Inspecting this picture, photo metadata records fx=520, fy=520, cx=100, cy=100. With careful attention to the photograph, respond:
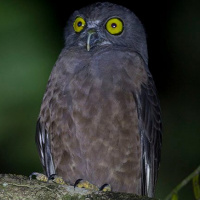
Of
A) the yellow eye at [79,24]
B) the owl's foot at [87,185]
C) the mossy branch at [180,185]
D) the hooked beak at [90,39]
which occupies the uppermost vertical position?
the yellow eye at [79,24]

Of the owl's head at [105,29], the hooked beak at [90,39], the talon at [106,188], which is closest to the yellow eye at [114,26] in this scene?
the owl's head at [105,29]

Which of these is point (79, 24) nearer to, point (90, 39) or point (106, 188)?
point (90, 39)

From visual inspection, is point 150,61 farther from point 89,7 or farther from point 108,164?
point 108,164

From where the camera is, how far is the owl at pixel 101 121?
20.0ft

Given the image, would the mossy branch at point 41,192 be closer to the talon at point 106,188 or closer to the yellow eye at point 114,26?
the talon at point 106,188

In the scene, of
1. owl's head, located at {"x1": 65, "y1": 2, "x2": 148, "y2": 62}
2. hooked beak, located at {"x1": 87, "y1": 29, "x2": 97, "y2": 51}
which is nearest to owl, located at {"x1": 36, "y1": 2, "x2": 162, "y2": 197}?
hooked beak, located at {"x1": 87, "y1": 29, "x2": 97, "y2": 51}

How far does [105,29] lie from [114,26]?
20cm

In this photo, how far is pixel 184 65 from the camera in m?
9.84

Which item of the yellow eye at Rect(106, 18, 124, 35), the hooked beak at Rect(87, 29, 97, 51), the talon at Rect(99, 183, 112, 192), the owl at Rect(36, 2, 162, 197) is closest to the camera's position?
the talon at Rect(99, 183, 112, 192)

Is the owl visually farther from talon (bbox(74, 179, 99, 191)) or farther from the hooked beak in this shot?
talon (bbox(74, 179, 99, 191))

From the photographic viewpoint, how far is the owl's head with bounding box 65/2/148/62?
275 inches

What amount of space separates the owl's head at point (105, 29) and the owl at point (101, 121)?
4.5 inches

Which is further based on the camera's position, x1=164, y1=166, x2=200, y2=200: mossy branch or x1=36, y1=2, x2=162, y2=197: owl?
x1=36, y1=2, x2=162, y2=197: owl

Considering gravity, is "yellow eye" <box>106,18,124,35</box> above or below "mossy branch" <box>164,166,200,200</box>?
above
